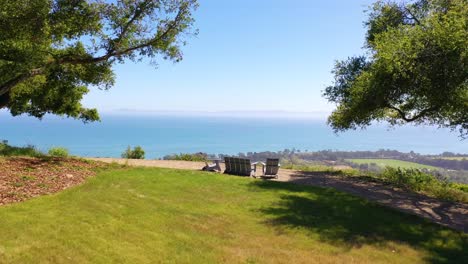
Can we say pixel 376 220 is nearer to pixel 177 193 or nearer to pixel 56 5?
pixel 177 193

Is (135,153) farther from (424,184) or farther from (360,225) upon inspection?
(360,225)

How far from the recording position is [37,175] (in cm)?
1298

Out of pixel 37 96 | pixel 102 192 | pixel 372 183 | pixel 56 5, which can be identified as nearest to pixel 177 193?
pixel 102 192

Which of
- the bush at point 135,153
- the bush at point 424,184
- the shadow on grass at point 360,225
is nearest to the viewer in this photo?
the shadow on grass at point 360,225

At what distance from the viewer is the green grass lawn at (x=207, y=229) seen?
726cm

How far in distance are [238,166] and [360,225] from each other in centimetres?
852

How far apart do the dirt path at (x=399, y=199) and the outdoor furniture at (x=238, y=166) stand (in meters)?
1.63

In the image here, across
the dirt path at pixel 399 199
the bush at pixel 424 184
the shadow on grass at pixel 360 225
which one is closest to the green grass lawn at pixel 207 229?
the shadow on grass at pixel 360 225

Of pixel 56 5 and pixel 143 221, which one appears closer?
pixel 143 221

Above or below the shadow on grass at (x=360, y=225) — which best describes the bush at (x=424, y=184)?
above

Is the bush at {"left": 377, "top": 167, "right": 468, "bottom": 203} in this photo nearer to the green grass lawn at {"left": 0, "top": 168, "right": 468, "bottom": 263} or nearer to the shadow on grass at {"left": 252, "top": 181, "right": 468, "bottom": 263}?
the shadow on grass at {"left": 252, "top": 181, "right": 468, "bottom": 263}

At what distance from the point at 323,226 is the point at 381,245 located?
1.65 m

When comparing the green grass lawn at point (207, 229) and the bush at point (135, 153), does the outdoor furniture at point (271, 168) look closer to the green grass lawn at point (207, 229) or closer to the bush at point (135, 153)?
the green grass lawn at point (207, 229)

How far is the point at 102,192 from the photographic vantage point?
1162 centimetres
